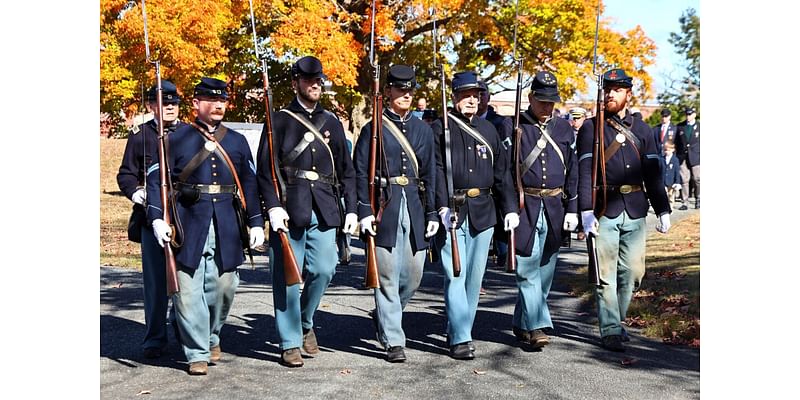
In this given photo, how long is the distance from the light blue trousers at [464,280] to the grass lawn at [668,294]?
167cm

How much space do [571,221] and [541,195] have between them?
0.31 m

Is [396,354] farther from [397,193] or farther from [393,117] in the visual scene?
[393,117]

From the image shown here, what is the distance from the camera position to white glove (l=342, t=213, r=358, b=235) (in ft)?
23.3

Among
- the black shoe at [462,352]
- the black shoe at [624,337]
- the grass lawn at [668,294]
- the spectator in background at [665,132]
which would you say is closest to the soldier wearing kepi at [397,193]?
the black shoe at [462,352]

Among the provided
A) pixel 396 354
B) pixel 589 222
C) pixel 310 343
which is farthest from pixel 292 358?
pixel 589 222

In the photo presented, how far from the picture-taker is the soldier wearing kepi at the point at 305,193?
7.02 m

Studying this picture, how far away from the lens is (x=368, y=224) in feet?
23.4

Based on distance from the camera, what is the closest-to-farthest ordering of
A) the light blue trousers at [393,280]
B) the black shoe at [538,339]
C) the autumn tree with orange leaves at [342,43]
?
the light blue trousers at [393,280]
the black shoe at [538,339]
the autumn tree with orange leaves at [342,43]

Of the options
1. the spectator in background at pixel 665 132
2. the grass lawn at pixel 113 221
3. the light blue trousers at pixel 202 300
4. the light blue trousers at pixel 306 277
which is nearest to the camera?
the light blue trousers at pixel 202 300

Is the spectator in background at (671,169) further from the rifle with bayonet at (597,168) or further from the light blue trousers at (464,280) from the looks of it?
the light blue trousers at (464,280)

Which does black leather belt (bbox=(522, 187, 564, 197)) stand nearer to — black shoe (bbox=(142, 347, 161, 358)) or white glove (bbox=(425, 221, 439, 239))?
white glove (bbox=(425, 221, 439, 239))

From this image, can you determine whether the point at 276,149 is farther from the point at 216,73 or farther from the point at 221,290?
the point at 216,73

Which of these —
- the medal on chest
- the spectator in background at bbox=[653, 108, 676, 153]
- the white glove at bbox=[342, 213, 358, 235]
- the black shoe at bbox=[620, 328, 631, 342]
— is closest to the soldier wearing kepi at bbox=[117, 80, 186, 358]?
the white glove at bbox=[342, 213, 358, 235]

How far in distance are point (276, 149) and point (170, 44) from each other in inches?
460
